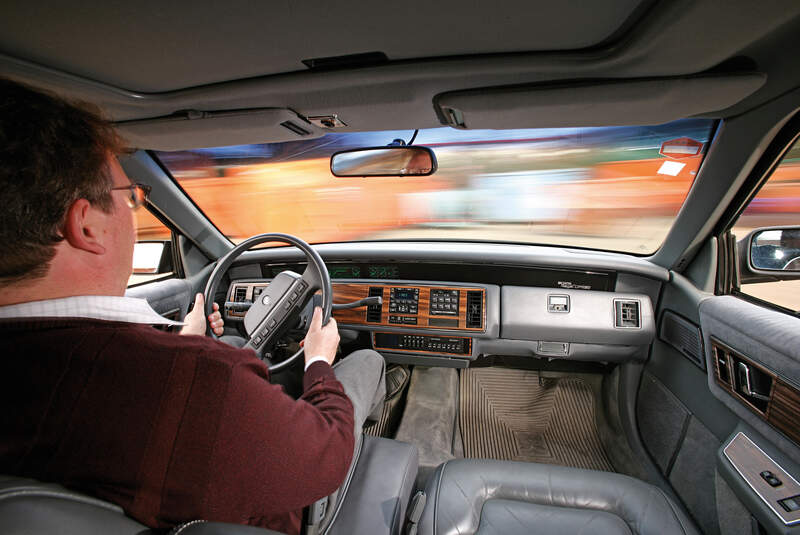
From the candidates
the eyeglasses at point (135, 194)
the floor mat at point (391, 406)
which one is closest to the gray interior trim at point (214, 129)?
the eyeglasses at point (135, 194)

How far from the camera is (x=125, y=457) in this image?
27.6 inches

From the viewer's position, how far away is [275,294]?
218 centimetres

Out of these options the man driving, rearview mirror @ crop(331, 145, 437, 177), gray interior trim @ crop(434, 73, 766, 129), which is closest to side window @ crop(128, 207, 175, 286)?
rearview mirror @ crop(331, 145, 437, 177)

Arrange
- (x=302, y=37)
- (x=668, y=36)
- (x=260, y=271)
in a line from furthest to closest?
(x=260, y=271), (x=302, y=37), (x=668, y=36)

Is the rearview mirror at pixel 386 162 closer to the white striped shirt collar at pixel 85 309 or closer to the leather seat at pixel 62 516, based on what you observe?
the white striped shirt collar at pixel 85 309

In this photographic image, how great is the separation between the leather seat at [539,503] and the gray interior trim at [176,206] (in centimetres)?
242

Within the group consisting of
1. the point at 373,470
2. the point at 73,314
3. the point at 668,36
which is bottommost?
the point at 373,470

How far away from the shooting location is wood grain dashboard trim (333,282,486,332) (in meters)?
2.54

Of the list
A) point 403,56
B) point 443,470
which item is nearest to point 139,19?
point 403,56

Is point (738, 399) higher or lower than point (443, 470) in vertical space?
higher

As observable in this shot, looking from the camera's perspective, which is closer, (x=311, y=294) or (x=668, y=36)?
(x=668, y=36)

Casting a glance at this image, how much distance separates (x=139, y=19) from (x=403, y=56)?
0.85 m

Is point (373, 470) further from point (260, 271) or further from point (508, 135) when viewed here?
point (508, 135)

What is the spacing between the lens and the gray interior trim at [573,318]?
7.78ft
